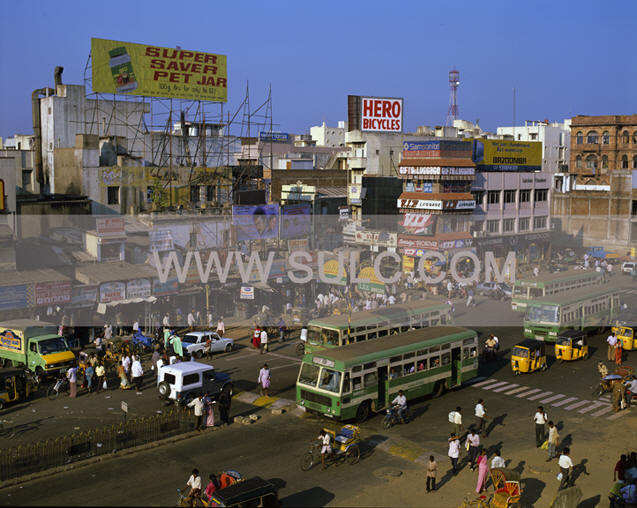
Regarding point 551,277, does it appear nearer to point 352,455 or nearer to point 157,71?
point 352,455

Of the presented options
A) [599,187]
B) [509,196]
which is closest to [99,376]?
[509,196]

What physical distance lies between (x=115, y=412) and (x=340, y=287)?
26725mm

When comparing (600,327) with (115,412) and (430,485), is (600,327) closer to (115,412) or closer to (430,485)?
(430,485)

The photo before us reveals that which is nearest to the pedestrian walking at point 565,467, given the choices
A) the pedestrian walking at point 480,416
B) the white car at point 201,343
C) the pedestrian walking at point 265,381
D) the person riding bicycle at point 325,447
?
the pedestrian walking at point 480,416

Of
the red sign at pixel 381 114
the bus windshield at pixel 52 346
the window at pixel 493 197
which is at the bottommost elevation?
the bus windshield at pixel 52 346

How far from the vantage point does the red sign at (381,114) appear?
3017 inches

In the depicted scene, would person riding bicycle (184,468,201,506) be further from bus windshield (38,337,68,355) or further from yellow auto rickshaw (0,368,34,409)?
bus windshield (38,337,68,355)

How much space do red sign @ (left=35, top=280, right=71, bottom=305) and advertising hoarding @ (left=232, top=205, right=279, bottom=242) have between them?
13.1 metres

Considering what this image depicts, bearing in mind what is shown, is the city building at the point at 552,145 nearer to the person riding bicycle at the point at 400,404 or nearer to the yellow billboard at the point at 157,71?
the yellow billboard at the point at 157,71

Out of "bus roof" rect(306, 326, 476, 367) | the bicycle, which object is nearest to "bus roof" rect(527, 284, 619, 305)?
"bus roof" rect(306, 326, 476, 367)

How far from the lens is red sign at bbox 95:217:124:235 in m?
40.8

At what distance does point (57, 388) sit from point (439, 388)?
16.1m

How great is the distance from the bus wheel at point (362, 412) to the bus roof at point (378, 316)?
5267 mm

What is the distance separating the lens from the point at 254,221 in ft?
Result: 155
